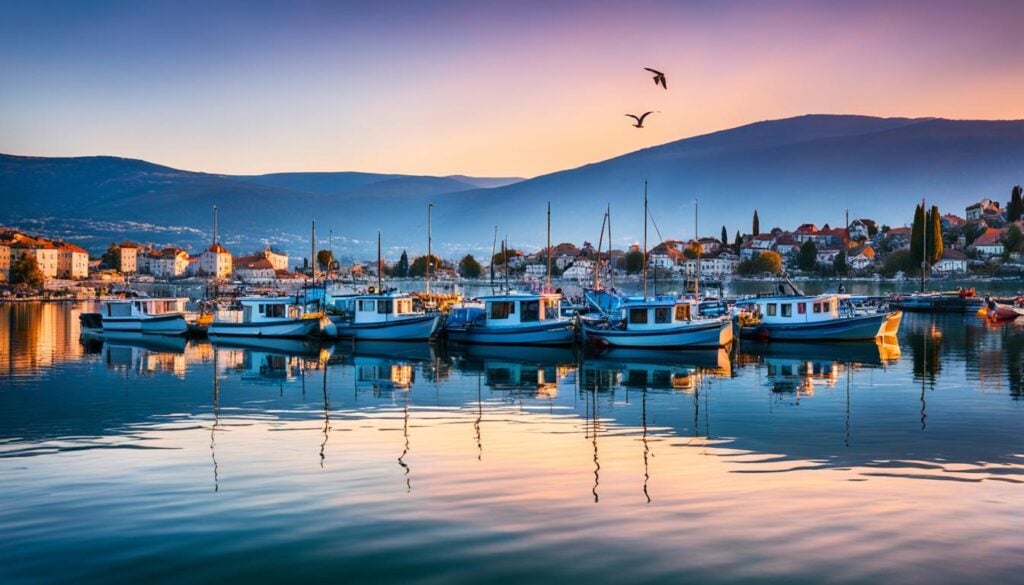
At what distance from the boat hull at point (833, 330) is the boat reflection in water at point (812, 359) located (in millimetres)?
456

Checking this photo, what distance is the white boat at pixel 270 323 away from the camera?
151ft

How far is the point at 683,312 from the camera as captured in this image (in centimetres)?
4075

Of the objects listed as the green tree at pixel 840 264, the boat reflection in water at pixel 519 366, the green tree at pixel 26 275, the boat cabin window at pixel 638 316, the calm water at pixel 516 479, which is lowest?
the calm water at pixel 516 479

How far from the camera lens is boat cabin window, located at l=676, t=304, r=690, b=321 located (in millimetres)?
40519

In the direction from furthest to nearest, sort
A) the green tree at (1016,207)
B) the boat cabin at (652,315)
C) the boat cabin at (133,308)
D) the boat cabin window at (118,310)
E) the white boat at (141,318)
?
the green tree at (1016,207) → the boat cabin window at (118,310) → the boat cabin at (133,308) → the white boat at (141,318) → the boat cabin at (652,315)

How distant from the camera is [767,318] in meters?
44.2

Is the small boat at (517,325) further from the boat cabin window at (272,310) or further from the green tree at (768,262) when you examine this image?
the green tree at (768,262)

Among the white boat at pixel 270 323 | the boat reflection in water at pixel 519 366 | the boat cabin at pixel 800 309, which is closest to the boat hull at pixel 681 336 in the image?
the boat reflection in water at pixel 519 366

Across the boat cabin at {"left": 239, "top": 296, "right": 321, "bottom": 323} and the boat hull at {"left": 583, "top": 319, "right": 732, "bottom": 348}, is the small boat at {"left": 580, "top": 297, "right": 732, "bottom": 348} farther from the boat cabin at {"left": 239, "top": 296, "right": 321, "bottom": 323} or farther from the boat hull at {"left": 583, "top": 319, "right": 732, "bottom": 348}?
the boat cabin at {"left": 239, "top": 296, "right": 321, "bottom": 323}

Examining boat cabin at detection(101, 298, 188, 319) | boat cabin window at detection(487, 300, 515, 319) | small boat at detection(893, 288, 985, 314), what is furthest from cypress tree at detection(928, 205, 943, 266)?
boat cabin at detection(101, 298, 188, 319)

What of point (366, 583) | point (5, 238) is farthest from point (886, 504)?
point (5, 238)

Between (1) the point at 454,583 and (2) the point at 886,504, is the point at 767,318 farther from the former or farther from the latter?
(1) the point at 454,583

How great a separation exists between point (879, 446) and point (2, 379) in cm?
2698

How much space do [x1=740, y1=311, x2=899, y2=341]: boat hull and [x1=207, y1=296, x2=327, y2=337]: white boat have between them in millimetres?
22343
